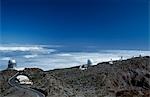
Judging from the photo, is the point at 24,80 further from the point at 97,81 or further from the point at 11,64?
the point at 11,64

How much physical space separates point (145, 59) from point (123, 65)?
434 inches

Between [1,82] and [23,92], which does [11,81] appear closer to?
[1,82]

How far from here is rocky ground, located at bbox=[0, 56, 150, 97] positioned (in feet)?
248

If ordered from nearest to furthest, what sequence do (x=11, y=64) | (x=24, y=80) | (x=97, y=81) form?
(x=24, y=80) < (x=97, y=81) < (x=11, y=64)

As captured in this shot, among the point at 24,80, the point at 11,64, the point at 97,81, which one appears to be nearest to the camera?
the point at 24,80

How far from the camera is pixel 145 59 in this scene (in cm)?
12531

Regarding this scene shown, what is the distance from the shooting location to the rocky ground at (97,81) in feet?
248

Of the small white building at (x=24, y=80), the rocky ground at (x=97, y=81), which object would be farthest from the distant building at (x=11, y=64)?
the small white building at (x=24, y=80)

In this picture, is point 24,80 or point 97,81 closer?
point 24,80

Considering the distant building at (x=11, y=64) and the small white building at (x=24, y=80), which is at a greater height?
the distant building at (x=11, y=64)

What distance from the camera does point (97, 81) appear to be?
9250 cm

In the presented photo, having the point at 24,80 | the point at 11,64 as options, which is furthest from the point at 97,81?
the point at 11,64

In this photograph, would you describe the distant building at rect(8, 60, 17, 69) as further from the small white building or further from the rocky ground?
the small white building

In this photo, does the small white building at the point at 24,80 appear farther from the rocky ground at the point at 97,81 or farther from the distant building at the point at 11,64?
the distant building at the point at 11,64
